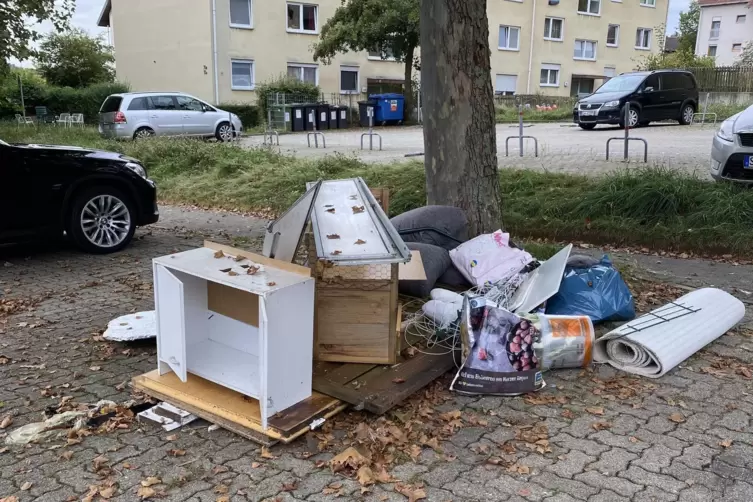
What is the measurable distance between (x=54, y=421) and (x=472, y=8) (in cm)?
431

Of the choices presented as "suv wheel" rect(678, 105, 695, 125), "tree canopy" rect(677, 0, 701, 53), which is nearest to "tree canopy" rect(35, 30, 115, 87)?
"suv wheel" rect(678, 105, 695, 125)

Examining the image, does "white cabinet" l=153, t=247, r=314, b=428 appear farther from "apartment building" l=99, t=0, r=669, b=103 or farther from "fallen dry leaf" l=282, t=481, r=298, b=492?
"apartment building" l=99, t=0, r=669, b=103

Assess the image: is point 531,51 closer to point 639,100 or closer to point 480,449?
point 639,100

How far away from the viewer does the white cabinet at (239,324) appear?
295 cm

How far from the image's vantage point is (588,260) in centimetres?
488

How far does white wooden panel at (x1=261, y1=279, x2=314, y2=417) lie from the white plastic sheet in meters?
1.52

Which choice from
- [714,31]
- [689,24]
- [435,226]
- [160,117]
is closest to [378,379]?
[435,226]

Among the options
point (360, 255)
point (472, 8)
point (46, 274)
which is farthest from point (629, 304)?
point (46, 274)

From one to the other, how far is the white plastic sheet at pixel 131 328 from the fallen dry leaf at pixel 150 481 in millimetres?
1588

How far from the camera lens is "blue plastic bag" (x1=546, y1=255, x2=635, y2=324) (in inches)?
173

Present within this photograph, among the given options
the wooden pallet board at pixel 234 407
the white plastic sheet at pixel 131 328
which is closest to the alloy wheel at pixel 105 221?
the white plastic sheet at pixel 131 328

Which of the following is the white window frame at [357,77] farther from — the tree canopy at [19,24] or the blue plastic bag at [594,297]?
the blue plastic bag at [594,297]

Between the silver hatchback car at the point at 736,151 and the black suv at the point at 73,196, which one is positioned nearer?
the black suv at the point at 73,196

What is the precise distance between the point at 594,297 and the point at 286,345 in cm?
241
